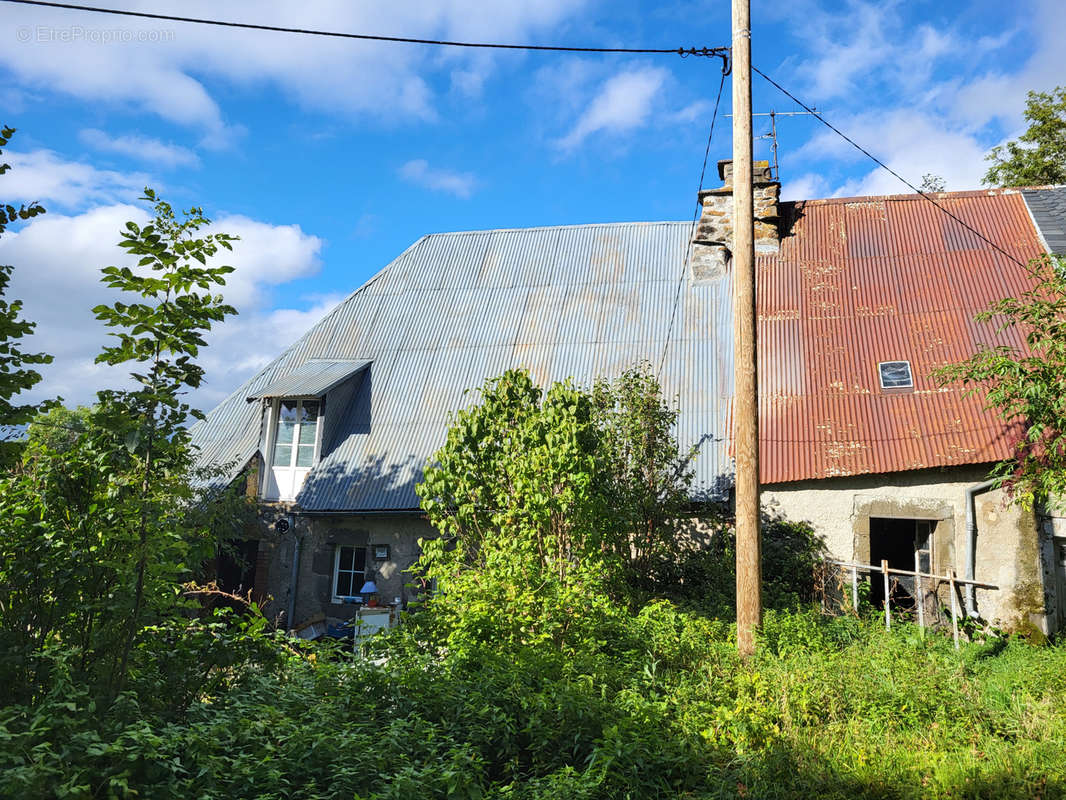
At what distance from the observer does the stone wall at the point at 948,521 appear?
11.2m

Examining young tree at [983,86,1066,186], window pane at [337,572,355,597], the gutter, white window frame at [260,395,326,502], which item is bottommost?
window pane at [337,572,355,597]

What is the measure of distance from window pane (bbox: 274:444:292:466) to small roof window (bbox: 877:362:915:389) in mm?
11283

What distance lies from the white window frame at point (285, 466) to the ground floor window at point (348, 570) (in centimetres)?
155

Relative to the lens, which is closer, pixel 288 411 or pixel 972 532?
pixel 972 532

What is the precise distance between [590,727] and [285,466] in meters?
11.0

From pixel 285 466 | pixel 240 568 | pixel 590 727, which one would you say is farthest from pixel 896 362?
pixel 240 568

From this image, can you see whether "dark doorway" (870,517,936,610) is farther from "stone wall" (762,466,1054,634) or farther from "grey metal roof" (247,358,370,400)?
"grey metal roof" (247,358,370,400)

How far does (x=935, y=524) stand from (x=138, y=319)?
11.5 metres

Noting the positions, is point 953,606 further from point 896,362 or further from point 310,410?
point 310,410

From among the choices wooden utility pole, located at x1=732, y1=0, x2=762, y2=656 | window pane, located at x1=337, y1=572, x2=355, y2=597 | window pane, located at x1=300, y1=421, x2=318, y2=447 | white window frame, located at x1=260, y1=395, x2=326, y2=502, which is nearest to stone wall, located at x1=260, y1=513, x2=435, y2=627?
window pane, located at x1=337, y1=572, x2=355, y2=597

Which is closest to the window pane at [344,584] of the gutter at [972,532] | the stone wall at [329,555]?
the stone wall at [329,555]

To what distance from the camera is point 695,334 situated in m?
16.0

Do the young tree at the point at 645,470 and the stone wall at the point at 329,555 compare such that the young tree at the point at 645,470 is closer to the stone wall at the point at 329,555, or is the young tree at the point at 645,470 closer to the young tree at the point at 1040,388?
the stone wall at the point at 329,555

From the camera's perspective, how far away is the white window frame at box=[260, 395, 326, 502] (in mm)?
15523
